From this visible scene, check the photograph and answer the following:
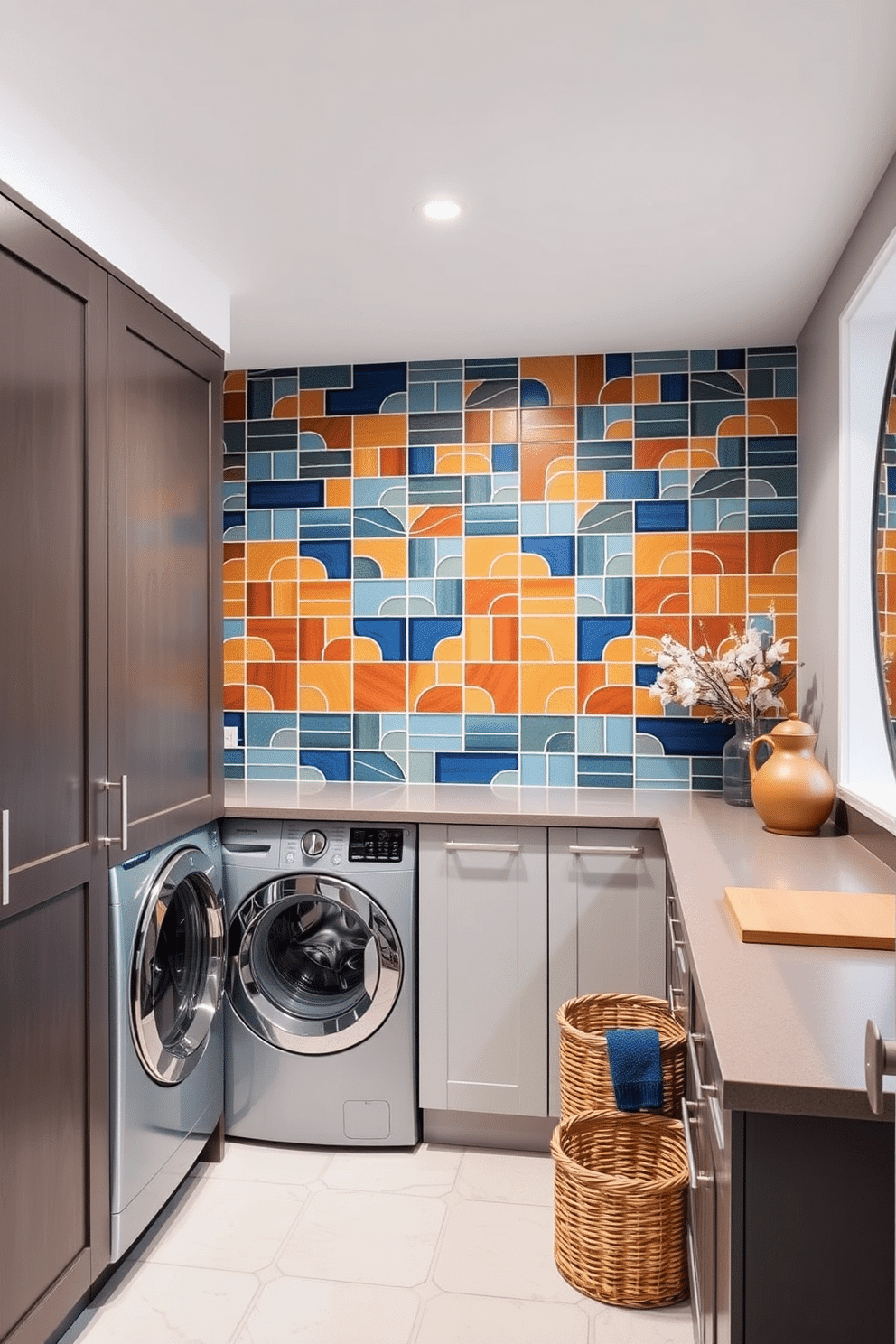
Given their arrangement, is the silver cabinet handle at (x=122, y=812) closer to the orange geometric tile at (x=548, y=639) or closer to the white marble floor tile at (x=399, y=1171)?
the white marble floor tile at (x=399, y=1171)

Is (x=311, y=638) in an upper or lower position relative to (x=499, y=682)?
upper

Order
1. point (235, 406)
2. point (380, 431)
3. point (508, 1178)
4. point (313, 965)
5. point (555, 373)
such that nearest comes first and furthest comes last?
point (508, 1178) → point (313, 965) → point (555, 373) → point (380, 431) → point (235, 406)

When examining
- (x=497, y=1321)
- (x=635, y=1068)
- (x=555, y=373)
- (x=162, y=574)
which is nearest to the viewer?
(x=497, y=1321)

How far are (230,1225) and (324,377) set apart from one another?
2.69 m

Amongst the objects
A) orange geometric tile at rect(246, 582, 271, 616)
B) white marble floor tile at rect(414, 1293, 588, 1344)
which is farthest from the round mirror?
orange geometric tile at rect(246, 582, 271, 616)

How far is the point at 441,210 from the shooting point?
2.31m

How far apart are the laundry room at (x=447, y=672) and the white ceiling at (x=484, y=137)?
13mm

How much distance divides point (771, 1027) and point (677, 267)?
2111 mm

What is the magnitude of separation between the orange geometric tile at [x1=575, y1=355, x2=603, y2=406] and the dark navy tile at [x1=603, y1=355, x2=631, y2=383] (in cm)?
2

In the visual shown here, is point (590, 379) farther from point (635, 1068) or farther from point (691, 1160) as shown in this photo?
point (691, 1160)

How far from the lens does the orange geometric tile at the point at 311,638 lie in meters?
3.63

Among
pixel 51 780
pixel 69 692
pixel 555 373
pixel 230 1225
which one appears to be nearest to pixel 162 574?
pixel 69 692

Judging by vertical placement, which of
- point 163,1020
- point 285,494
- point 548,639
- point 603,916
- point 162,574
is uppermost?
point 285,494

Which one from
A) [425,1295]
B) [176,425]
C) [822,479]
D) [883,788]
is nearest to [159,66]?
[176,425]
